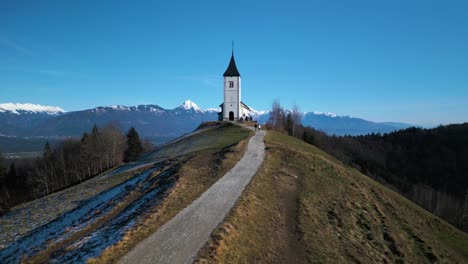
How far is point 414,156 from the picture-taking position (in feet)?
466

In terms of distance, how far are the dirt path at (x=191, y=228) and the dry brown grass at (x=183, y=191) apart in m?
0.48

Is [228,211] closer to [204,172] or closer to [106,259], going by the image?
[106,259]

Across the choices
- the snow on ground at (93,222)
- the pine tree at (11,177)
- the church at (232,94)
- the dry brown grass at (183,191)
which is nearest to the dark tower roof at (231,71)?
the church at (232,94)

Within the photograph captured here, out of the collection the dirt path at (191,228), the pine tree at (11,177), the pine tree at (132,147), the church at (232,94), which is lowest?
the pine tree at (11,177)

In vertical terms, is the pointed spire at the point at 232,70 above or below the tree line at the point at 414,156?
above

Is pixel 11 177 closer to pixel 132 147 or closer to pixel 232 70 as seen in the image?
pixel 132 147

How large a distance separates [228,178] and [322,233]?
28.3 feet

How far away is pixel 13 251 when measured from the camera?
58.5 feet

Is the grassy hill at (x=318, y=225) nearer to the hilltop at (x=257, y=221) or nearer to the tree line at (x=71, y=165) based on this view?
the hilltop at (x=257, y=221)

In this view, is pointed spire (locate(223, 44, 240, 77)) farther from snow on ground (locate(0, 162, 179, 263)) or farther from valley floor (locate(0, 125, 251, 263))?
snow on ground (locate(0, 162, 179, 263))

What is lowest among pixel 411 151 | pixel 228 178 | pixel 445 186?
pixel 445 186

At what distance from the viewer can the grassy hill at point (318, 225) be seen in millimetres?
14836

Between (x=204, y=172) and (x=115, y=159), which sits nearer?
(x=204, y=172)

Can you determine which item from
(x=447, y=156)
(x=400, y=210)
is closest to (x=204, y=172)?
(x=400, y=210)
